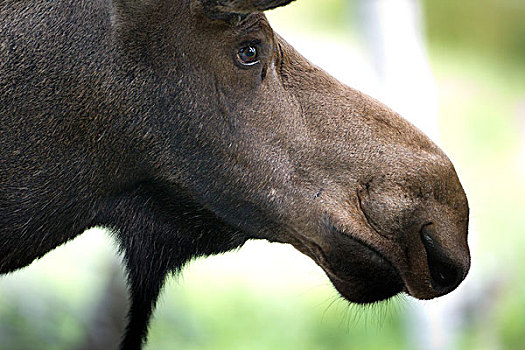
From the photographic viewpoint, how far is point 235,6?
255 centimetres

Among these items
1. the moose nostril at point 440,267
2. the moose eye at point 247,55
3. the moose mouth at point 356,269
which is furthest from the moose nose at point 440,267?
the moose eye at point 247,55

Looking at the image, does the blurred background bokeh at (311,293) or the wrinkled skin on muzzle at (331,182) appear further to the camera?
the blurred background bokeh at (311,293)

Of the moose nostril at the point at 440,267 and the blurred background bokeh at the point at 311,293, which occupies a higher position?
the blurred background bokeh at the point at 311,293

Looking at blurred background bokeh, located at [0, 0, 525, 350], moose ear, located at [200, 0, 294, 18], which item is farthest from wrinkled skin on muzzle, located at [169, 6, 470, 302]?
blurred background bokeh, located at [0, 0, 525, 350]

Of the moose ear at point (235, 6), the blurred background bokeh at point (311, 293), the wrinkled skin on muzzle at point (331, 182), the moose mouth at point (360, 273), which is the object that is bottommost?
the moose mouth at point (360, 273)

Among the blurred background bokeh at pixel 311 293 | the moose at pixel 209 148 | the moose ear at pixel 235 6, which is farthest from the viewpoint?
the blurred background bokeh at pixel 311 293

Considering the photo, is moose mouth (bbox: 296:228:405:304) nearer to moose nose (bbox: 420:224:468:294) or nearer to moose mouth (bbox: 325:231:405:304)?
moose mouth (bbox: 325:231:405:304)

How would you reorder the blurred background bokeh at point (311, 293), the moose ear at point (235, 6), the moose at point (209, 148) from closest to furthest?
the moose ear at point (235, 6) → the moose at point (209, 148) → the blurred background bokeh at point (311, 293)

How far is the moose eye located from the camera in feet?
8.97

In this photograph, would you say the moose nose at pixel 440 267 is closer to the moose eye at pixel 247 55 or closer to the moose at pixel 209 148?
the moose at pixel 209 148

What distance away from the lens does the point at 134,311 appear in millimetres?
3221

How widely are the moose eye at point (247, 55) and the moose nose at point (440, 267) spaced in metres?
0.70

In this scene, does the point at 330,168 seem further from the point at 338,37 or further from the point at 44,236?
the point at 338,37

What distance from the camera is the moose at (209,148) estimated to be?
2686 millimetres
